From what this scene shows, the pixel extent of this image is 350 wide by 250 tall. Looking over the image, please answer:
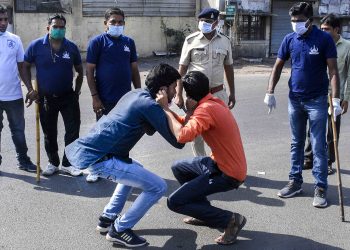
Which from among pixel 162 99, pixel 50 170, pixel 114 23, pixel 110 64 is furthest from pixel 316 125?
pixel 50 170

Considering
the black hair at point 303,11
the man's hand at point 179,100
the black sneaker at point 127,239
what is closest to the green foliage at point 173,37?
the man's hand at point 179,100

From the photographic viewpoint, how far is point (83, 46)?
1880 centimetres

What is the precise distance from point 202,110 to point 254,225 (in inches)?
50.8

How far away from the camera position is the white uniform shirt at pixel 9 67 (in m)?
5.89

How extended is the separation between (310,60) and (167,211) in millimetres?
2048

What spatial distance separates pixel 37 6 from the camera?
17.9 m

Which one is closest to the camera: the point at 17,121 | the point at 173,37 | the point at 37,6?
the point at 17,121

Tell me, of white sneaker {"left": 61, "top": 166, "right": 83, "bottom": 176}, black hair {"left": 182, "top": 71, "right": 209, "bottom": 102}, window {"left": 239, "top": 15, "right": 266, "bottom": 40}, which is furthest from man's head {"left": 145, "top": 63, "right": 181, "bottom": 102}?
window {"left": 239, "top": 15, "right": 266, "bottom": 40}

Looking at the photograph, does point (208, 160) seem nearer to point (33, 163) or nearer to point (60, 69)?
point (60, 69)

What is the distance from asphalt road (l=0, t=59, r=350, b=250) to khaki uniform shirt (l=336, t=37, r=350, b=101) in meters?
0.98

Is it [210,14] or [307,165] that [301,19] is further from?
[307,165]

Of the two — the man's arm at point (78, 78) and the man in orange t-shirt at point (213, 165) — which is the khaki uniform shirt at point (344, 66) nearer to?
the man in orange t-shirt at point (213, 165)

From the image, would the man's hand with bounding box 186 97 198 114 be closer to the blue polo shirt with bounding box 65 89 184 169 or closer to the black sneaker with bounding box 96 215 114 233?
the blue polo shirt with bounding box 65 89 184 169

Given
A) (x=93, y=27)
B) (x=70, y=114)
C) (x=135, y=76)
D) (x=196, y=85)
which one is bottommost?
(x=70, y=114)
